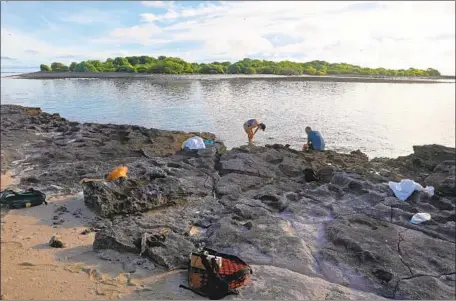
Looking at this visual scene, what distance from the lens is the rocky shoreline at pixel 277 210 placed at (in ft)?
17.1

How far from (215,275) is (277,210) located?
299cm

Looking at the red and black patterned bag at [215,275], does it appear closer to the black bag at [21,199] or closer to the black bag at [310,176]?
the black bag at [21,199]

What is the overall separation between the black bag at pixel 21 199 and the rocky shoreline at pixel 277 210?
2.20ft

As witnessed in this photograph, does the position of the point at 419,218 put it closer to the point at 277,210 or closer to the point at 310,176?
the point at 277,210

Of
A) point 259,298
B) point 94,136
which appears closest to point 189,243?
point 259,298

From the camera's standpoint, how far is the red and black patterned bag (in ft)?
14.8

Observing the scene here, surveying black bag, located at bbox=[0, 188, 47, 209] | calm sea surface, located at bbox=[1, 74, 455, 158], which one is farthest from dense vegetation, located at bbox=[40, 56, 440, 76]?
black bag, located at bbox=[0, 188, 47, 209]

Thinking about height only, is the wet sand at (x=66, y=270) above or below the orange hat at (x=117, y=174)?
below

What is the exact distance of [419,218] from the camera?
696cm

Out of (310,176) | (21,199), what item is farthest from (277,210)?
(21,199)

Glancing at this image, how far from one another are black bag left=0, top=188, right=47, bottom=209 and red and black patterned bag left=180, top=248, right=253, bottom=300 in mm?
3742

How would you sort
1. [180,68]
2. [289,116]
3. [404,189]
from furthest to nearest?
[180,68], [289,116], [404,189]

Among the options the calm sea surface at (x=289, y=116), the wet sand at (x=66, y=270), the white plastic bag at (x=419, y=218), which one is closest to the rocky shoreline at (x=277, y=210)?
the white plastic bag at (x=419, y=218)

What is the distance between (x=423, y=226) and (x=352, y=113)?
18.6 metres
